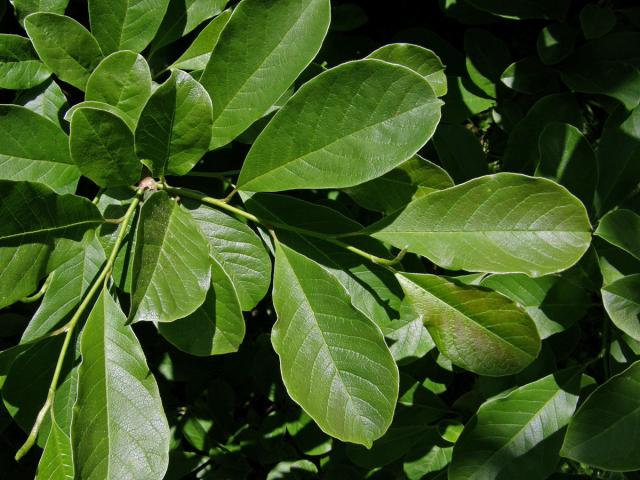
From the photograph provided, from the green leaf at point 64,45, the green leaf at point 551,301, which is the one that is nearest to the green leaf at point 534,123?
the green leaf at point 551,301

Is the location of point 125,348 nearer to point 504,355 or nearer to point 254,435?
point 504,355

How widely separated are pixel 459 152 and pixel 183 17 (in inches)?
26.3

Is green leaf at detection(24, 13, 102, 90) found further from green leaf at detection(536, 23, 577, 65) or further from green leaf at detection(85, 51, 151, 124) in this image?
green leaf at detection(536, 23, 577, 65)

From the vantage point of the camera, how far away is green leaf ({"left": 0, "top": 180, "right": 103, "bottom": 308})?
2.73 ft

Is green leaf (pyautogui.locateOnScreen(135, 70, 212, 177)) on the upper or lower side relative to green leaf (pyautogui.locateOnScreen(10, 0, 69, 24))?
lower

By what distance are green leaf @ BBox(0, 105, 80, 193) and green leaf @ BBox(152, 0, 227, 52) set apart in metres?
0.32

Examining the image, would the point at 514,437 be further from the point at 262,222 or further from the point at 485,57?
the point at 485,57

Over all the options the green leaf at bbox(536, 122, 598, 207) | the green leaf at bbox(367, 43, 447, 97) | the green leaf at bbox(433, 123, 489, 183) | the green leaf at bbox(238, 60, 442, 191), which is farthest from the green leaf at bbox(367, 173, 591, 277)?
the green leaf at bbox(433, 123, 489, 183)

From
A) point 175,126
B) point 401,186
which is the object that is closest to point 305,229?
point 401,186

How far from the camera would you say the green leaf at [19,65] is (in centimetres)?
114

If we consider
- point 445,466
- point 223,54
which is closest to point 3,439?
point 445,466

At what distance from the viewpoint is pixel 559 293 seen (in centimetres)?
128

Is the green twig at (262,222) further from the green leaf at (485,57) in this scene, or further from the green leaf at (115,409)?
the green leaf at (485,57)

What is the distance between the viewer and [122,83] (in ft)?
3.28
